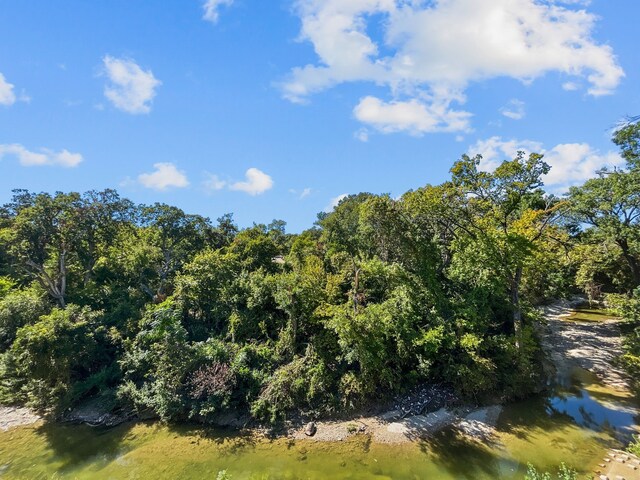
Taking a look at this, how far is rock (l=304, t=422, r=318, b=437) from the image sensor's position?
44.9 ft

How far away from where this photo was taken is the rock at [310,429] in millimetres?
13672

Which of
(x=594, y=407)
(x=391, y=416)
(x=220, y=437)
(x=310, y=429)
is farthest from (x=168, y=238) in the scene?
(x=594, y=407)

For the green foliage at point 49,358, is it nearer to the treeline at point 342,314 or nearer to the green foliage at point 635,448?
the treeline at point 342,314

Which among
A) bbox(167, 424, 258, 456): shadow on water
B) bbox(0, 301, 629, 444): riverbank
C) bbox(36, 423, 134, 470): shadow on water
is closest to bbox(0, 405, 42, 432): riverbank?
bbox(0, 301, 629, 444): riverbank

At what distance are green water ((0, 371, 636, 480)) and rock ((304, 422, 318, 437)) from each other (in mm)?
467

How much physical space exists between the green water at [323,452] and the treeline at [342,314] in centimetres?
136

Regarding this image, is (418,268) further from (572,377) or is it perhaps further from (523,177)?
(572,377)

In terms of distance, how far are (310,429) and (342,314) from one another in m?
5.26

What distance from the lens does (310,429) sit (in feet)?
45.3

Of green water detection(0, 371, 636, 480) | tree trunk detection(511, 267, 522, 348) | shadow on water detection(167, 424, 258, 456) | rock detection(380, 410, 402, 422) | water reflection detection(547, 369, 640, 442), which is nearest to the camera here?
green water detection(0, 371, 636, 480)

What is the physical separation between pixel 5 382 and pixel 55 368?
10.6ft

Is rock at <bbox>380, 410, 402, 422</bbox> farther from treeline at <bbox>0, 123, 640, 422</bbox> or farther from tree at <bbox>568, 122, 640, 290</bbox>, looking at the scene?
tree at <bbox>568, 122, 640, 290</bbox>

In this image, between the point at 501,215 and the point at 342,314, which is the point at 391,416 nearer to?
the point at 342,314

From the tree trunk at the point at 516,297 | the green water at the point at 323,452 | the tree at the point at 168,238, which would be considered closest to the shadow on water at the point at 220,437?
the green water at the point at 323,452
